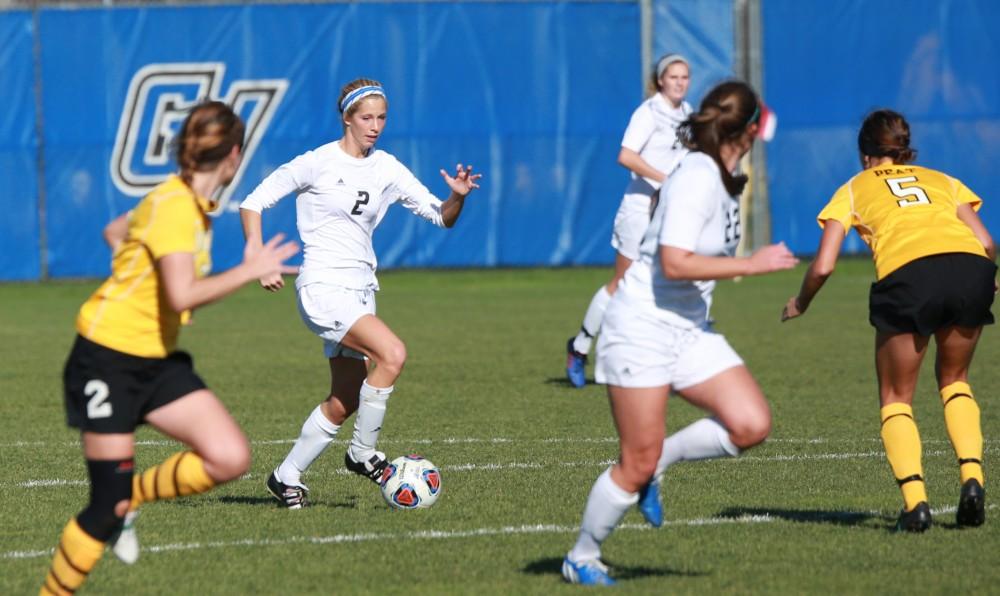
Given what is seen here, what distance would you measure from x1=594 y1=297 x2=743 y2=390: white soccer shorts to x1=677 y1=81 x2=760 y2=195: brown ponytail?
1.76 ft

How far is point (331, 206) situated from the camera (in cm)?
804

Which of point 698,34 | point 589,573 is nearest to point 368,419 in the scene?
point 589,573

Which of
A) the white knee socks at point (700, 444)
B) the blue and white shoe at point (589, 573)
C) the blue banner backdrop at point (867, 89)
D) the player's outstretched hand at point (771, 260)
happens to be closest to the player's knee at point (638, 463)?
the white knee socks at point (700, 444)

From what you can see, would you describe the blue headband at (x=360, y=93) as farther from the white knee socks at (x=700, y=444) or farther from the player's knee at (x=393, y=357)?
the white knee socks at (x=700, y=444)

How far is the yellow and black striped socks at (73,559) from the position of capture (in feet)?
17.5

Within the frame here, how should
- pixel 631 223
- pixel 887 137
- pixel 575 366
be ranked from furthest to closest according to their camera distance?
1. pixel 575 366
2. pixel 631 223
3. pixel 887 137

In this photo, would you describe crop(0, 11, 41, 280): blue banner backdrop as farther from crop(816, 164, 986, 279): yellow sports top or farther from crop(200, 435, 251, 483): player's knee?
crop(200, 435, 251, 483): player's knee

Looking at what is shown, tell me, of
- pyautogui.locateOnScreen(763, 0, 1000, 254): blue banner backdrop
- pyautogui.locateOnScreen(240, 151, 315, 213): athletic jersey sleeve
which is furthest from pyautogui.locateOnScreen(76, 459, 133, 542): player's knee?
pyautogui.locateOnScreen(763, 0, 1000, 254): blue banner backdrop

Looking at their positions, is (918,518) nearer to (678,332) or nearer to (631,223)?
(678,332)

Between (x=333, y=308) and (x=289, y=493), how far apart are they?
89 centimetres

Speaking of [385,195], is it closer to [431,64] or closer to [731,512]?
[731,512]

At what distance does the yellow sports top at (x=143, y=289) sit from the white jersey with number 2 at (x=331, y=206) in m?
2.54

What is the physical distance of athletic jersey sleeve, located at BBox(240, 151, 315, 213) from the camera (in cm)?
805

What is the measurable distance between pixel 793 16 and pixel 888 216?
17.1 meters
